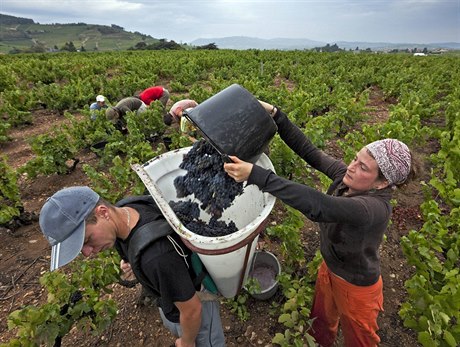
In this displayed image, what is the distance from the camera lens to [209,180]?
1.88 metres

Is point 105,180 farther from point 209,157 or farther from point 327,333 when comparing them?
point 327,333

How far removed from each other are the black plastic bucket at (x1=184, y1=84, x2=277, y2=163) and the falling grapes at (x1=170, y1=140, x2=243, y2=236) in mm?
223

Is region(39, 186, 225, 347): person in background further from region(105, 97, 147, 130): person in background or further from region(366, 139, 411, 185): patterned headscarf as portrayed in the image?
region(105, 97, 147, 130): person in background

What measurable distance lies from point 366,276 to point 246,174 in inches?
50.1

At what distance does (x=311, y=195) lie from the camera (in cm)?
161

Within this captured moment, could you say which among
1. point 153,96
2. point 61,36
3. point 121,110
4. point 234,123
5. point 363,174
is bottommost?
point 61,36

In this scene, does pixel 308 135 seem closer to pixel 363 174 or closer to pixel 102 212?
pixel 363 174

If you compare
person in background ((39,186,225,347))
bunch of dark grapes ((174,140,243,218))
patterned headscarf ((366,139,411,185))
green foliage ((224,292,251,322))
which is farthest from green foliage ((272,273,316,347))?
patterned headscarf ((366,139,411,185))

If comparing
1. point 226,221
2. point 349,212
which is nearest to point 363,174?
point 349,212

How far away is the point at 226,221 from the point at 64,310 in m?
1.50

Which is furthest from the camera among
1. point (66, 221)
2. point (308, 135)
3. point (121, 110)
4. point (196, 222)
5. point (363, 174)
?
point (121, 110)

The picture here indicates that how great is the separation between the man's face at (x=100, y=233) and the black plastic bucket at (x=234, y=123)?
0.74 m

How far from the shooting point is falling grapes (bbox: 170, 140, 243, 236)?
1834 millimetres

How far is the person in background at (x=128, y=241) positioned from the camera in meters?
1.55
